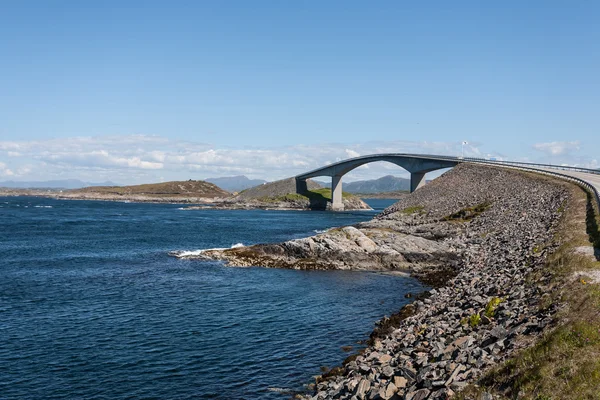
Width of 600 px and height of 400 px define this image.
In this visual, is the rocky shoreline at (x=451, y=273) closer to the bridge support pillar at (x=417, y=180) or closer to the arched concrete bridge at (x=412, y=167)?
the arched concrete bridge at (x=412, y=167)

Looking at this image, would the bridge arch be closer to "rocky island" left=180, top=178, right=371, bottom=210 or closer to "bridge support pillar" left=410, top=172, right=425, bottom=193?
"bridge support pillar" left=410, top=172, right=425, bottom=193

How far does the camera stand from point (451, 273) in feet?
132

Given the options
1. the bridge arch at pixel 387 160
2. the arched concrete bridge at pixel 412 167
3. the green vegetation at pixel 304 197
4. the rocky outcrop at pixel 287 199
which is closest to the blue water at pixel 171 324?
the arched concrete bridge at pixel 412 167

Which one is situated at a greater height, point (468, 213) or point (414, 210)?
point (468, 213)

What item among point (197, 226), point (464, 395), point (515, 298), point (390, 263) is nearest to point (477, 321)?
point (515, 298)

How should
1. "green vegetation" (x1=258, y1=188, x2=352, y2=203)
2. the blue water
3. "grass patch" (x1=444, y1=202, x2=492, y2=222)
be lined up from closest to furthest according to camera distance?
1. the blue water
2. "grass patch" (x1=444, y1=202, x2=492, y2=222)
3. "green vegetation" (x1=258, y1=188, x2=352, y2=203)

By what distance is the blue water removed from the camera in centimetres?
2041

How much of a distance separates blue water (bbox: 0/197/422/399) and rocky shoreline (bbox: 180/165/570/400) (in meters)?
2.86

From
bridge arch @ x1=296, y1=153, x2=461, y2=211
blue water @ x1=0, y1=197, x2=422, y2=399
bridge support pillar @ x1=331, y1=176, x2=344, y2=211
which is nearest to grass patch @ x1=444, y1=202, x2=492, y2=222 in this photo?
blue water @ x1=0, y1=197, x2=422, y2=399

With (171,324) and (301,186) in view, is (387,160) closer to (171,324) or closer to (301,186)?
(301,186)

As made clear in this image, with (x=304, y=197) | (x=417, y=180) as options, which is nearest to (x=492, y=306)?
(x=417, y=180)

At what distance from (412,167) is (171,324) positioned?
335 feet

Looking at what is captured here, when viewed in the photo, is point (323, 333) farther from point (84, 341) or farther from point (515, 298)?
point (84, 341)

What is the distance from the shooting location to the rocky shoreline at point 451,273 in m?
15.4
